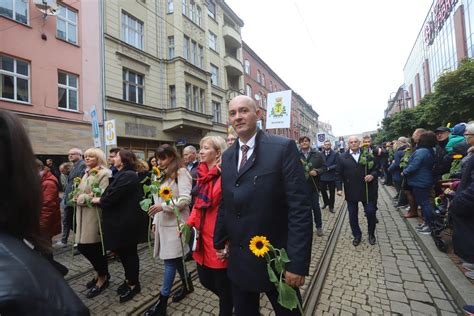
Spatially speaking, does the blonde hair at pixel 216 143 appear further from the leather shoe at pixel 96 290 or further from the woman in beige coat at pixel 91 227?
the leather shoe at pixel 96 290

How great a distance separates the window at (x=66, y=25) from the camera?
11.7 meters

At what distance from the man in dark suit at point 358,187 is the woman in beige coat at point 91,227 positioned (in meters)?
4.18

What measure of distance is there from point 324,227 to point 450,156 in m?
2.85

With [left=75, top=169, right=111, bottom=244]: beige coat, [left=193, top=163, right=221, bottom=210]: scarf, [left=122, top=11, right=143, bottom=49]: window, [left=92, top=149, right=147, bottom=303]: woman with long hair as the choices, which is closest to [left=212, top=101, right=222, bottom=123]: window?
[left=122, top=11, right=143, bottom=49]: window

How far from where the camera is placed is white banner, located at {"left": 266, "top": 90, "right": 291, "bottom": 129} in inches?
335

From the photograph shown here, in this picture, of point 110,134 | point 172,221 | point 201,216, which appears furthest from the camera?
point 110,134

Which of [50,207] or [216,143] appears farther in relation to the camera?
[50,207]

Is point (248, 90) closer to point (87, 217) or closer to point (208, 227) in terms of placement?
point (87, 217)

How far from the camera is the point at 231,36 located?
2402 cm

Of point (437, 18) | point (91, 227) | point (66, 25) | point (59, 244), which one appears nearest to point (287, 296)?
point (91, 227)

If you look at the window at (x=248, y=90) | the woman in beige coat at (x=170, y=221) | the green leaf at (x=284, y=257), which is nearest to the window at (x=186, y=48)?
the window at (x=248, y=90)

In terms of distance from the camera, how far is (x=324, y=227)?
6066mm

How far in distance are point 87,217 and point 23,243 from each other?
2947 millimetres

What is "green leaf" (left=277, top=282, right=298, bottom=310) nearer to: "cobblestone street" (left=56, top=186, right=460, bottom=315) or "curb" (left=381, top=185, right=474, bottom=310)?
"cobblestone street" (left=56, top=186, right=460, bottom=315)
